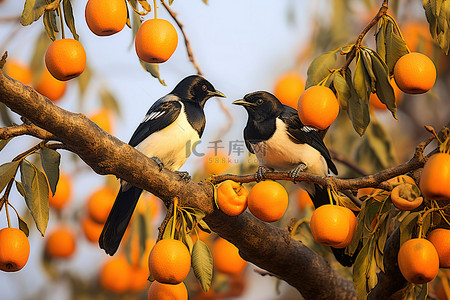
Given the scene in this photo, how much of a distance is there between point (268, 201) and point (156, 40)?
59 centimetres

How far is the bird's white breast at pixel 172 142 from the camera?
2.84 metres

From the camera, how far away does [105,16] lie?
1708mm

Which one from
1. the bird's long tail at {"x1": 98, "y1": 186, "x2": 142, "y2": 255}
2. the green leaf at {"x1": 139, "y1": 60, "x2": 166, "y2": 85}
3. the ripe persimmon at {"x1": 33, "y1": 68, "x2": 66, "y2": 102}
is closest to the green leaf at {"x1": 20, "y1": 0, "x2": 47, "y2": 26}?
the green leaf at {"x1": 139, "y1": 60, "x2": 166, "y2": 85}

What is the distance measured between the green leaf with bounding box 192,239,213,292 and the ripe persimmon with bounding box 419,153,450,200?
26.1 inches

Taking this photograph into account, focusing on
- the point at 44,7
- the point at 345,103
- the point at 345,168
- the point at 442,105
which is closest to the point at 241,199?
the point at 345,103

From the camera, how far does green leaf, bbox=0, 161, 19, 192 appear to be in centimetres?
179

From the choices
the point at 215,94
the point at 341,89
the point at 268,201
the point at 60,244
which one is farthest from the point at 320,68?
the point at 60,244

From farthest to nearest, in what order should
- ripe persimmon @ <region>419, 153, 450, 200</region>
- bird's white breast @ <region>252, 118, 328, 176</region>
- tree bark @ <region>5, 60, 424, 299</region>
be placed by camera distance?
bird's white breast @ <region>252, 118, 328, 176</region>, tree bark @ <region>5, 60, 424, 299</region>, ripe persimmon @ <region>419, 153, 450, 200</region>

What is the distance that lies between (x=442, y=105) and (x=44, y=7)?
4.11 meters

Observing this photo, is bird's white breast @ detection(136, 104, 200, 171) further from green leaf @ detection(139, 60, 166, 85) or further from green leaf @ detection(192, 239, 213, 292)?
green leaf @ detection(192, 239, 213, 292)

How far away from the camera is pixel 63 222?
342 centimetres

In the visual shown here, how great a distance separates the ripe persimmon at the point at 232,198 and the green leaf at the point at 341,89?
1.41 ft

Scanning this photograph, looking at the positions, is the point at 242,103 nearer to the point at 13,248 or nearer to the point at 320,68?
the point at 320,68

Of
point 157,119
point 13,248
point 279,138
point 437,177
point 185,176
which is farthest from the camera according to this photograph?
point 157,119
